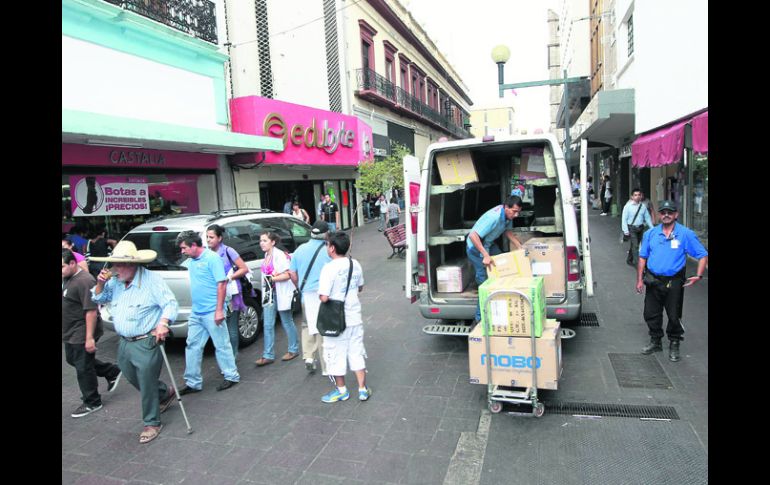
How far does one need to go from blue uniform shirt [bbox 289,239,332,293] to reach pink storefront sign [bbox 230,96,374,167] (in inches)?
349

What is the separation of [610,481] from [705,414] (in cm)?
142

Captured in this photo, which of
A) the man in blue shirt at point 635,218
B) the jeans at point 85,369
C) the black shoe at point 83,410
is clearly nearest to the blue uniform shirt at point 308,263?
the jeans at point 85,369

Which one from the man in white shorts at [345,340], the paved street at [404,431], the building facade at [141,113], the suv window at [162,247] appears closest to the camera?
the paved street at [404,431]

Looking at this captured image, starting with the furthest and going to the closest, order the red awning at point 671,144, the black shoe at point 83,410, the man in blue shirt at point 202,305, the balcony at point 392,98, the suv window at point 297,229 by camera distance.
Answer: the balcony at point 392,98 < the suv window at point 297,229 < the red awning at point 671,144 < the man in blue shirt at point 202,305 < the black shoe at point 83,410

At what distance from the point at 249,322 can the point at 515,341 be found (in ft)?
12.5

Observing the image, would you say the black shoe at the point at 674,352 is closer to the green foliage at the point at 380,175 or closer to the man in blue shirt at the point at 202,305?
the man in blue shirt at the point at 202,305

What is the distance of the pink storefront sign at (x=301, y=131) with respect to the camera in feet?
43.9

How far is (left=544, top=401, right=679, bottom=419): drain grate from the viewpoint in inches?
163

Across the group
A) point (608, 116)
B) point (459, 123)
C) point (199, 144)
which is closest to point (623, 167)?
point (608, 116)

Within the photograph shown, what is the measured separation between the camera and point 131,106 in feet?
34.5

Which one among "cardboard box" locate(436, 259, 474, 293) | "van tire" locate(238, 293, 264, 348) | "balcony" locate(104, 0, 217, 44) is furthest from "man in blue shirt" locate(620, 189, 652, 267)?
"balcony" locate(104, 0, 217, 44)

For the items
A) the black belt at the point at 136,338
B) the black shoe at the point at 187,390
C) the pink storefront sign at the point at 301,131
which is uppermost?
the pink storefront sign at the point at 301,131
